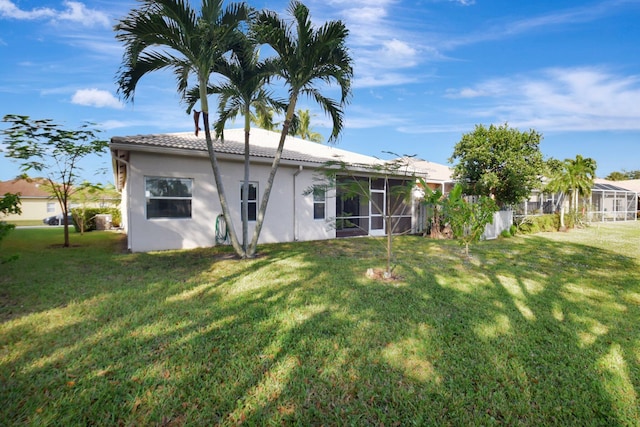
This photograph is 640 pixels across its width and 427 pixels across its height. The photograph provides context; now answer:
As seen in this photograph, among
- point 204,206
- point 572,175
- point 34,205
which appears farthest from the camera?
point 34,205

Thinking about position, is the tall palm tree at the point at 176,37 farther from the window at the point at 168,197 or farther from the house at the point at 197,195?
the window at the point at 168,197

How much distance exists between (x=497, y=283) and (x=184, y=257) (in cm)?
794

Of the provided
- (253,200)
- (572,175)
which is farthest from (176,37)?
(572,175)

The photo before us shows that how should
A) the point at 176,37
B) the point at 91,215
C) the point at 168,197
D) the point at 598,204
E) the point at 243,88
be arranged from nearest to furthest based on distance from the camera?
the point at 176,37
the point at 243,88
the point at 168,197
the point at 91,215
the point at 598,204

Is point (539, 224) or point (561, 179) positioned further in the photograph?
point (561, 179)

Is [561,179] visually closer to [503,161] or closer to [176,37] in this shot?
[503,161]

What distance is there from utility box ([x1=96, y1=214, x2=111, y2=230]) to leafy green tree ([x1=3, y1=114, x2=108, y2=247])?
22.9 ft

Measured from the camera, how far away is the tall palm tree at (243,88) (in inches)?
310

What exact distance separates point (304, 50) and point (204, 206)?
6.10 m

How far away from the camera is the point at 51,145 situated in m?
10.3

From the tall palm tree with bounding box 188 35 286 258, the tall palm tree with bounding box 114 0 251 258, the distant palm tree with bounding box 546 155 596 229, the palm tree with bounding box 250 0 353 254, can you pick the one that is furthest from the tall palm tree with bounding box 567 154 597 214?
the tall palm tree with bounding box 114 0 251 258

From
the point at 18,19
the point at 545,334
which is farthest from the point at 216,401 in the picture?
the point at 18,19

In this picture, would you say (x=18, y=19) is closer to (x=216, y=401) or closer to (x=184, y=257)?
(x=184, y=257)

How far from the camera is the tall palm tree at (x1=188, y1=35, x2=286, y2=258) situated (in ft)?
25.8
